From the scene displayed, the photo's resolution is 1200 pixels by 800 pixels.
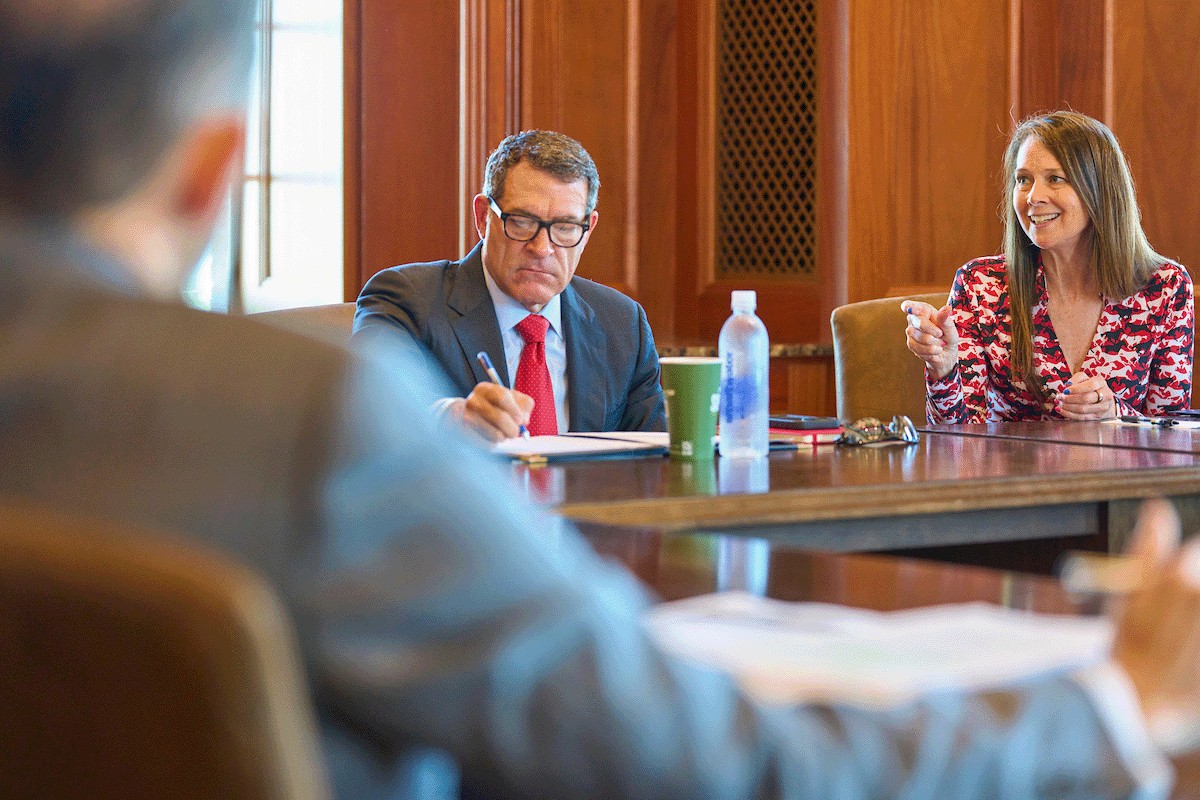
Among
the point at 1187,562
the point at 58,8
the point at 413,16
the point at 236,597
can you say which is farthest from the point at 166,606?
the point at 413,16

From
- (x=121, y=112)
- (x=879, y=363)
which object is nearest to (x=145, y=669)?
(x=121, y=112)

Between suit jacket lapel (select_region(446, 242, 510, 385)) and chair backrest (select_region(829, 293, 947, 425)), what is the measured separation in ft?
3.44

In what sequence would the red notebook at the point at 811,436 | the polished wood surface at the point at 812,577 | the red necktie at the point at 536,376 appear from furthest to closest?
the red necktie at the point at 536,376 → the red notebook at the point at 811,436 → the polished wood surface at the point at 812,577

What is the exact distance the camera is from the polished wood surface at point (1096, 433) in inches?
81.6

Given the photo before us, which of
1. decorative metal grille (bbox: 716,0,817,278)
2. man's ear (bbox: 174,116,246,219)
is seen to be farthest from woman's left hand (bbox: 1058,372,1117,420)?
man's ear (bbox: 174,116,246,219)

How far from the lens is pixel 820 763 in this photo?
582 millimetres

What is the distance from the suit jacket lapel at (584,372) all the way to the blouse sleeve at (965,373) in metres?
0.80

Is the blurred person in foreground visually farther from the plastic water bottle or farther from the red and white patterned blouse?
the red and white patterned blouse

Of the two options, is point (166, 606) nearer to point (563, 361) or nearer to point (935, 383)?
point (563, 361)

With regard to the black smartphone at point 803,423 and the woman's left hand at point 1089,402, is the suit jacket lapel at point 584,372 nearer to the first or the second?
the black smartphone at point 803,423

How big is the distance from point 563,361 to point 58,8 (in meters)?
1.98

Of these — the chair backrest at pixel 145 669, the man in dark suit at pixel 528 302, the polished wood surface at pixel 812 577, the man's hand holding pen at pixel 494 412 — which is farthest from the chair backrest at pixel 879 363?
the chair backrest at pixel 145 669

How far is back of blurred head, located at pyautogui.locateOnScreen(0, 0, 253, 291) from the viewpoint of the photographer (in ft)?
1.74

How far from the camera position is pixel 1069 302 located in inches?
120
